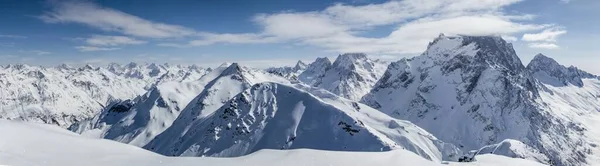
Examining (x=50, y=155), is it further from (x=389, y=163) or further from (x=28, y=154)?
(x=389, y=163)

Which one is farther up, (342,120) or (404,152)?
(404,152)

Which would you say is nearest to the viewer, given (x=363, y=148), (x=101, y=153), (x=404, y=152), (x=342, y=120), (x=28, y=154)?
(x=28, y=154)

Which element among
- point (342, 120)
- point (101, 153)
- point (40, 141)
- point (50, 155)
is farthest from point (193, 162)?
point (342, 120)

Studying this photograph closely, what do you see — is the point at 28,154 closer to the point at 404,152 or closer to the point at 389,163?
the point at 389,163

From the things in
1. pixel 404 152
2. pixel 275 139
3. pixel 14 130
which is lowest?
pixel 275 139

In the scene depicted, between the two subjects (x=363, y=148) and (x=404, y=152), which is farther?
(x=363, y=148)

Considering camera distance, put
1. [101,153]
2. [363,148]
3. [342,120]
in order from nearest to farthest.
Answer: [101,153] < [363,148] < [342,120]
